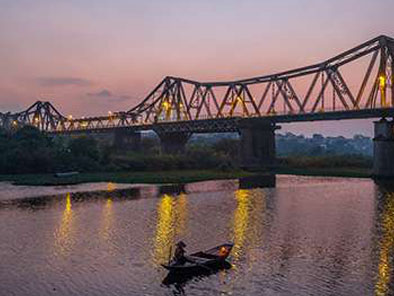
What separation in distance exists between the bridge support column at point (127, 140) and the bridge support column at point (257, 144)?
49575 millimetres

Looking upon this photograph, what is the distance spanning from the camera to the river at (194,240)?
27703 mm

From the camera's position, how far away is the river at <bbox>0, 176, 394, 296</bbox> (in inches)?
1091

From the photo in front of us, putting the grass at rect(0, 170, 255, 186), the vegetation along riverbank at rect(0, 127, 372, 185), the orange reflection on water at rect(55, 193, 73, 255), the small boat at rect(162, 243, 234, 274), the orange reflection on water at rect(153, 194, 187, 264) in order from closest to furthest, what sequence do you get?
the small boat at rect(162, 243, 234, 274), the orange reflection on water at rect(153, 194, 187, 264), the orange reflection on water at rect(55, 193, 73, 255), the grass at rect(0, 170, 255, 186), the vegetation along riverbank at rect(0, 127, 372, 185)

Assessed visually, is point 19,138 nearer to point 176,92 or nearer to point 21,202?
point 21,202

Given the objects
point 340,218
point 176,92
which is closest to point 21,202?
point 340,218

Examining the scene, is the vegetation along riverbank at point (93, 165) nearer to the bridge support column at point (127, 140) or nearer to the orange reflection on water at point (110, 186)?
the orange reflection on water at point (110, 186)

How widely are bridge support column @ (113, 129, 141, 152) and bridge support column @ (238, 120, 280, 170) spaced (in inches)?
1952

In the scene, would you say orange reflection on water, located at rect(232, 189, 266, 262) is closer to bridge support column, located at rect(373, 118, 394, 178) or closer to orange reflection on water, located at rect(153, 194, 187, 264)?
orange reflection on water, located at rect(153, 194, 187, 264)

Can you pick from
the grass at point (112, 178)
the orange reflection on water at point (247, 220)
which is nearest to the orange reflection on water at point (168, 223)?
the orange reflection on water at point (247, 220)

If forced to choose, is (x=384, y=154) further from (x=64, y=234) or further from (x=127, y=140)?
(x=127, y=140)

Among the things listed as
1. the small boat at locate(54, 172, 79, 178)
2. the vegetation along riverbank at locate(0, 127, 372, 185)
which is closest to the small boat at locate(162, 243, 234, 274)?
the vegetation along riverbank at locate(0, 127, 372, 185)

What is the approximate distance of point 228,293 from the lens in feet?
85.9

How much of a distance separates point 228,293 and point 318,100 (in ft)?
323

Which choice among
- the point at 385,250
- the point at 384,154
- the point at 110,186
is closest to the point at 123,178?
the point at 110,186
